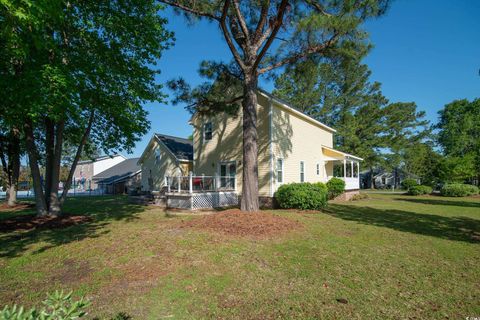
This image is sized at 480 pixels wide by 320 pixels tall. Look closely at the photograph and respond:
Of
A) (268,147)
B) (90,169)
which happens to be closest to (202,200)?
(268,147)

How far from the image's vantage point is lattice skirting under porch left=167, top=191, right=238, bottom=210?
570 inches

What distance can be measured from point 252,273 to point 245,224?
135 inches

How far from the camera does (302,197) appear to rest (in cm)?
1323

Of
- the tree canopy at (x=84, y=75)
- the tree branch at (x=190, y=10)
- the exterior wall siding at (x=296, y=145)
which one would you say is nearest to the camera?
the tree canopy at (x=84, y=75)

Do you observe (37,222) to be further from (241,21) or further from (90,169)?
(90,169)

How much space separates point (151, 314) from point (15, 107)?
8.44 m

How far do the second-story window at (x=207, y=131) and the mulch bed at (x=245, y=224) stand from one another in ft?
30.9

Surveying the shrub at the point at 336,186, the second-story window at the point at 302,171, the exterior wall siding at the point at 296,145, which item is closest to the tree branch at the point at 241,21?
the exterior wall siding at the point at 296,145

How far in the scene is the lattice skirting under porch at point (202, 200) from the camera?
14469mm

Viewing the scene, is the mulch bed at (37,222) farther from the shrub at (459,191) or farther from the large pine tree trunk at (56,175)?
the shrub at (459,191)

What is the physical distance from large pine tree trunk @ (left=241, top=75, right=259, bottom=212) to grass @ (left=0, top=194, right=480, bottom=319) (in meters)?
2.70

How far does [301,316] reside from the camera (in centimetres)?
346

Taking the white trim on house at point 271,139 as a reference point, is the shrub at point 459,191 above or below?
below

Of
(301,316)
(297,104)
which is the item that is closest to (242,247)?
(301,316)
